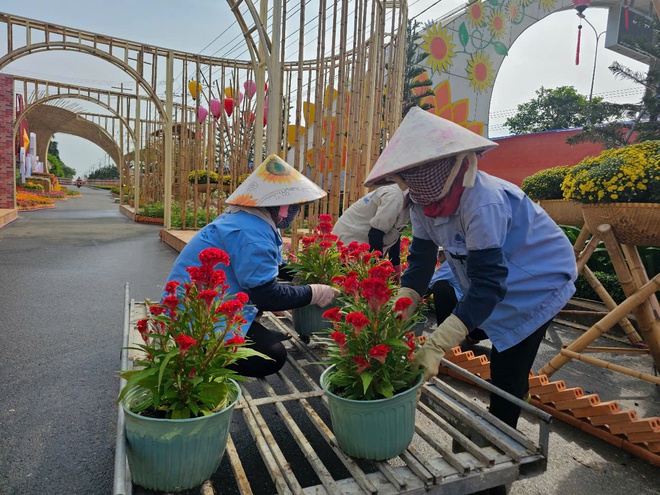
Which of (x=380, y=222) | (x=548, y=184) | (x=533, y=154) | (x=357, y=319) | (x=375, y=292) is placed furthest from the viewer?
(x=533, y=154)

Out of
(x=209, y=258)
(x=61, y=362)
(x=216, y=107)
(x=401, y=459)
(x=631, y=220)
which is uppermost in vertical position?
(x=216, y=107)

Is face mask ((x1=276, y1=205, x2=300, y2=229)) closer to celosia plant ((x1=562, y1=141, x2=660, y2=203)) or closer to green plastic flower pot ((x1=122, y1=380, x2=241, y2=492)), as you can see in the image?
green plastic flower pot ((x1=122, y1=380, x2=241, y2=492))

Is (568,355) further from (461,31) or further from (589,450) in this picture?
(461,31)

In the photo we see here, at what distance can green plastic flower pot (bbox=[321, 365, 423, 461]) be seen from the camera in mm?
1532

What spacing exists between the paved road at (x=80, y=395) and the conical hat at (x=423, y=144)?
4.56 feet

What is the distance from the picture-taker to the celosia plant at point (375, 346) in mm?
1559

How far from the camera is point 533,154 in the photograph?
39.5 feet

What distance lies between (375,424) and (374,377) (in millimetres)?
154

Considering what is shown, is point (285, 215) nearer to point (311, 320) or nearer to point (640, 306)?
point (311, 320)

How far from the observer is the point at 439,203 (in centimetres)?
182

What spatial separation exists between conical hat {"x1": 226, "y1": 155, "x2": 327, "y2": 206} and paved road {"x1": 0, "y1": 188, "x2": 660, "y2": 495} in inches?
51.0

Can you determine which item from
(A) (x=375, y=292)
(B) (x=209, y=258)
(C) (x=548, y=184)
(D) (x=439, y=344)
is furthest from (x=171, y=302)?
(C) (x=548, y=184)

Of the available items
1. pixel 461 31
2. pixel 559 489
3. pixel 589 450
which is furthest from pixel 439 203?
pixel 461 31

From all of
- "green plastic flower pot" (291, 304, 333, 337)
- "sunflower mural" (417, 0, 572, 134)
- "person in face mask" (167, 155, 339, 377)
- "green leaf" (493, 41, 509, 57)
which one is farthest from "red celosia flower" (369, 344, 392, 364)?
"green leaf" (493, 41, 509, 57)
